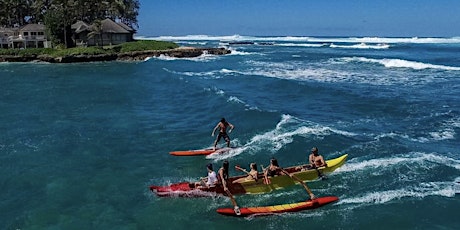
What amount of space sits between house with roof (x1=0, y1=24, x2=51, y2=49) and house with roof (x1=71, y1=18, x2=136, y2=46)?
5691 millimetres

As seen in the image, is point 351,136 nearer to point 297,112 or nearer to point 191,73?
point 297,112

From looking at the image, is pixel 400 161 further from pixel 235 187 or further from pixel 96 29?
pixel 96 29

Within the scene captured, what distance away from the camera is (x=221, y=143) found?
26203 millimetres

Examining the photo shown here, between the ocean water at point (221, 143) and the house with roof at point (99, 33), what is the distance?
3188cm

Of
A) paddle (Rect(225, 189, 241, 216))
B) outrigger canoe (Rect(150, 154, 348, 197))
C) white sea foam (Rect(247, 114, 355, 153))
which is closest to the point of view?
paddle (Rect(225, 189, 241, 216))

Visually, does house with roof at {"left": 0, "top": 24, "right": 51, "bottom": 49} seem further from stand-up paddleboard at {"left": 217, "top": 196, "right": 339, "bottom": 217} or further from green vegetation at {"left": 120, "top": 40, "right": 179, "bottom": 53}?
stand-up paddleboard at {"left": 217, "top": 196, "right": 339, "bottom": 217}

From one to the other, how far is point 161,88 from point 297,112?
60.7 ft

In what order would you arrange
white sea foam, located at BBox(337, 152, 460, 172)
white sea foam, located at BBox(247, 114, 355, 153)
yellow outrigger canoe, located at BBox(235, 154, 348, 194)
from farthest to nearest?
white sea foam, located at BBox(247, 114, 355, 153), white sea foam, located at BBox(337, 152, 460, 172), yellow outrigger canoe, located at BBox(235, 154, 348, 194)

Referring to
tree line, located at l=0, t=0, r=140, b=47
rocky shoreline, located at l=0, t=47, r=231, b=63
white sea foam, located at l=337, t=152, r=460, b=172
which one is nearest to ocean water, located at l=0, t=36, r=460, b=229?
white sea foam, located at l=337, t=152, r=460, b=172

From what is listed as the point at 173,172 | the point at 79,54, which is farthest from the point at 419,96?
the point at 79,54

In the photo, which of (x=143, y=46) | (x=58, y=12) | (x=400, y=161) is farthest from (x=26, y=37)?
(x=400, y=161)

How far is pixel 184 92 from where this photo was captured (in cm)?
4378

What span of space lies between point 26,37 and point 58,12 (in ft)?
31.9

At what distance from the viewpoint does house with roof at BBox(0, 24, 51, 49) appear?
79.9m
